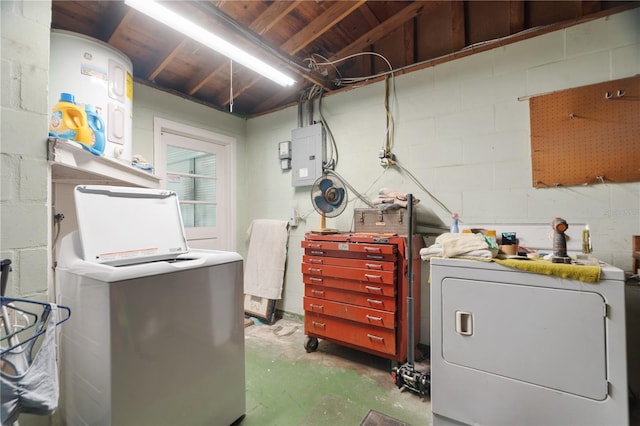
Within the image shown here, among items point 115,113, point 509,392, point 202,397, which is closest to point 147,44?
point 115,113

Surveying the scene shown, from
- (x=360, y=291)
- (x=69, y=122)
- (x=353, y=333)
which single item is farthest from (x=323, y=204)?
(x=69, y=122)

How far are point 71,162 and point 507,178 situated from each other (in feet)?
9.49

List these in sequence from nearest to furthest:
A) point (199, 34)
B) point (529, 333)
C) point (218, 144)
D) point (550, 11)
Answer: point (529, 333), point (199, 34), point (550, 11), point (218, 144)

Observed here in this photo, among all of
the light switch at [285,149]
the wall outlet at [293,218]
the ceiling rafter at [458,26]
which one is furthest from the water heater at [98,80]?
the ceiling rafter at [458,26]

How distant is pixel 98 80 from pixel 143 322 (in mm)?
1866

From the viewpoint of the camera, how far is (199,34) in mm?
1892

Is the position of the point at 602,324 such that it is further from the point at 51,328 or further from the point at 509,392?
the point at 51,328

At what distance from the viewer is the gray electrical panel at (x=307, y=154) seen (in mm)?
3062

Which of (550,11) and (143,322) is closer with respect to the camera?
(143,322)

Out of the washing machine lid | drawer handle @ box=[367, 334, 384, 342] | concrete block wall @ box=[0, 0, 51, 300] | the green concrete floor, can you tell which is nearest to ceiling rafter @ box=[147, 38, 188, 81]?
concrete block wall @ box=[0, 0, 51, 300]

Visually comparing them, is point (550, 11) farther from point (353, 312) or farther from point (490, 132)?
point (353, 312)

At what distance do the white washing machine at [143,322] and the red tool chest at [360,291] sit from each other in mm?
900

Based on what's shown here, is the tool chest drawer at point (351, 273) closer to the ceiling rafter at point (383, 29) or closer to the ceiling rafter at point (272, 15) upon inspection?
the ceiling rafter at point (272, 15)

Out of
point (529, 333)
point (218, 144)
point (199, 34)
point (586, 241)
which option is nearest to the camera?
point (529, 333)
